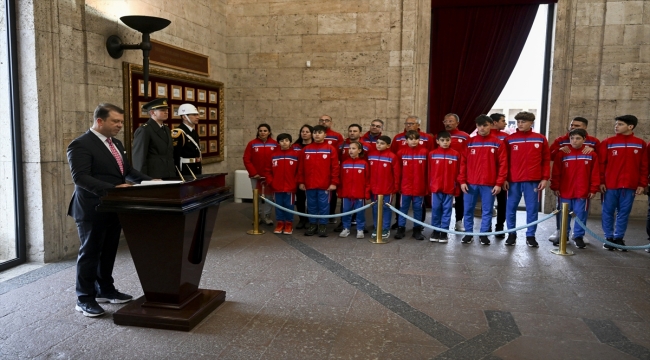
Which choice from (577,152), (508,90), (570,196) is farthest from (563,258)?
(508,90)

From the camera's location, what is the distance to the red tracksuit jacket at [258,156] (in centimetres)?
757

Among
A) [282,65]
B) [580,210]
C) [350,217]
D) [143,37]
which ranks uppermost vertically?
[282,65]

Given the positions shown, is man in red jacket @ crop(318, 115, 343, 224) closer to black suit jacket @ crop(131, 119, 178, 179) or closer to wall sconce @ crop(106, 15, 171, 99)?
wall sconce @ crop(106, 15, 171, 99)

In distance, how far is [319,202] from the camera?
7109 millimetres

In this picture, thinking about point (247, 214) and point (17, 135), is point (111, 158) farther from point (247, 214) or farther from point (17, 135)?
point (247, 214)

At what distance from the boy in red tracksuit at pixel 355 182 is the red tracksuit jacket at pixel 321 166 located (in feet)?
0.47

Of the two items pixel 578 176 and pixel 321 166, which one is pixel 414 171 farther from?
pixel 578 176

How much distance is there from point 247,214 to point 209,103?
227cm

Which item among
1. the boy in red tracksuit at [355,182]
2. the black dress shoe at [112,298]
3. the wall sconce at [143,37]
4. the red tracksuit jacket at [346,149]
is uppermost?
the wall sconce at [143,37]

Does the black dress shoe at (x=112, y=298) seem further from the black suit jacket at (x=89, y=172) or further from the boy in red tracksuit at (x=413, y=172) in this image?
the boy in red tracksuit at (x=413, y=172)

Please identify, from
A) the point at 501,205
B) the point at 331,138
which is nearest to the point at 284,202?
the point at 331,138

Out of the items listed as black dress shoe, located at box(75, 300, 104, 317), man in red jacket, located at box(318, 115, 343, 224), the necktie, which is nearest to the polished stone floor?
black dress shoe, located at box(75, 300, 104, 317)

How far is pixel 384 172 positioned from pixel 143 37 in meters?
3.63

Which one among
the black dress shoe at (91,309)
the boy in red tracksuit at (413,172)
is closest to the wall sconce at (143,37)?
the black dress shoe at (91,309)
